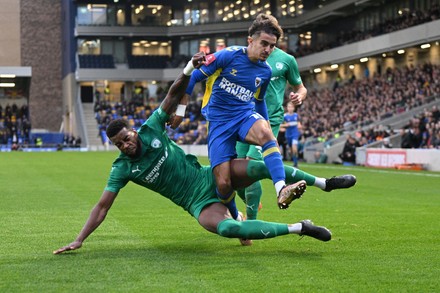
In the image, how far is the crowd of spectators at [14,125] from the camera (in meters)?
72.2

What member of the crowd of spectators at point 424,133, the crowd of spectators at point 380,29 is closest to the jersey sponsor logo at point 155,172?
the crowd of spectators at point 424,133

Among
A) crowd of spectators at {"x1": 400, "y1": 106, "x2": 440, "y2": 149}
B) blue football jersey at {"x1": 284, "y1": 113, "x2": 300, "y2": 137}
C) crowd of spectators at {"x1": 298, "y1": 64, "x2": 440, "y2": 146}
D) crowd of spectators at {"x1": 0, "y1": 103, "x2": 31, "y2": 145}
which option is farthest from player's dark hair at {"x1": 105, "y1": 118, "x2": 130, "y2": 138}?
crowd of spectators at {"x1": 0, "y1": 103, "x2": 31, "y2": 145}

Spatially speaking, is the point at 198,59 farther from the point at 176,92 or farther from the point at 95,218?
the point at 95,218

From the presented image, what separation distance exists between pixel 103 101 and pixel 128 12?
9698mm

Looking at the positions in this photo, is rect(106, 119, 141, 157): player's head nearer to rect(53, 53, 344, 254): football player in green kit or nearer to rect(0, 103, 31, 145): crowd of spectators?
rect(53, 53, 344, 254): football player in green kit

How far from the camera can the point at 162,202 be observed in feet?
51.0

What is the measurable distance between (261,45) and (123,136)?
1811 mm

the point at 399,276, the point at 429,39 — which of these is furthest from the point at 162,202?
the point at 429,39

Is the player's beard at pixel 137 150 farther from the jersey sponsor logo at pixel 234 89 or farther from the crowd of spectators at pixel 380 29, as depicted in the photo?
the crowd of spectators at pixel 380 29

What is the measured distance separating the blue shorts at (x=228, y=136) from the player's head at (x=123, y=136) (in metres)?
0.89

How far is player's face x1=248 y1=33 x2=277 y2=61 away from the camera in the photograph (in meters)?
8.73

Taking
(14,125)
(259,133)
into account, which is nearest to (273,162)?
(259,133)

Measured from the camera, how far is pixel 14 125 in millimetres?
76875

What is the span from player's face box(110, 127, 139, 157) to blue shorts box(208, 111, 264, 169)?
0.89m
